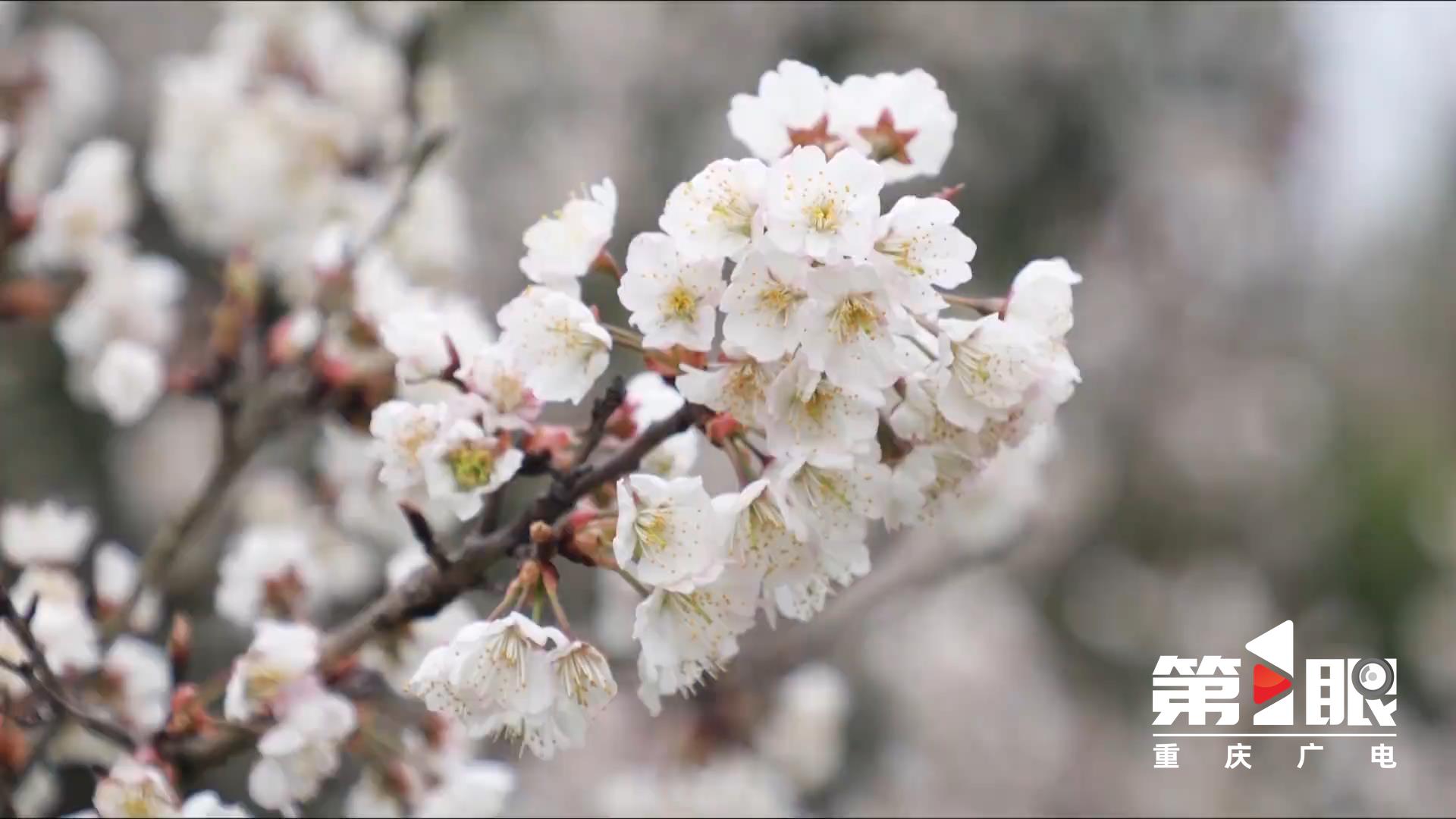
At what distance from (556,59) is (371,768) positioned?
13.0 ft

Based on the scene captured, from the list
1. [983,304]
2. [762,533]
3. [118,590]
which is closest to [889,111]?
[983,304]

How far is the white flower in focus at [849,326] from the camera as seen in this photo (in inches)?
37.9

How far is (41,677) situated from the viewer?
1.22 meters

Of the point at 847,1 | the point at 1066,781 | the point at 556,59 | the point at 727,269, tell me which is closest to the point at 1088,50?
the point at 847,1

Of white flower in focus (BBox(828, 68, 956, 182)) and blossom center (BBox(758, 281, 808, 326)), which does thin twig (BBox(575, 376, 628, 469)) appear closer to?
blossom center (BBox(758, 281, 808, 326))

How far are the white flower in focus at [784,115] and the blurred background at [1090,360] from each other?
2.42 m

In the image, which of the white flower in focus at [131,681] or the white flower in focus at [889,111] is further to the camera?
the white flower in focus at [131,681]

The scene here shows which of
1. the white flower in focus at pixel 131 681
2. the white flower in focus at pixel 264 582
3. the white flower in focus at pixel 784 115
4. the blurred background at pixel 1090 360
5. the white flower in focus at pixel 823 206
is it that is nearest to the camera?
the white flower in focus at pixel 823 206

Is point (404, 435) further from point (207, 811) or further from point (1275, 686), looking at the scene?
point (1275, 686)

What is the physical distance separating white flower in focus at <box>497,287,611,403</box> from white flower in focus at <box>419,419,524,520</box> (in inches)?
2.7

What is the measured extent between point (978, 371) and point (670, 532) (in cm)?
29

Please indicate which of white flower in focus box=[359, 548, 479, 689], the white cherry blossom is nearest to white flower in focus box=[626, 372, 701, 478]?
white flower in focus box=[359, 548, 479, 689]

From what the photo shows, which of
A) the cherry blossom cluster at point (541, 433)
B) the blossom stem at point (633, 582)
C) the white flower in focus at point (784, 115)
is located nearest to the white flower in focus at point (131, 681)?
the cherry blossom cluster at point (541, 433)

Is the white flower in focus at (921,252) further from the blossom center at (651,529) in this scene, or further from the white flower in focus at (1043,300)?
the blossom center at (651,529)
